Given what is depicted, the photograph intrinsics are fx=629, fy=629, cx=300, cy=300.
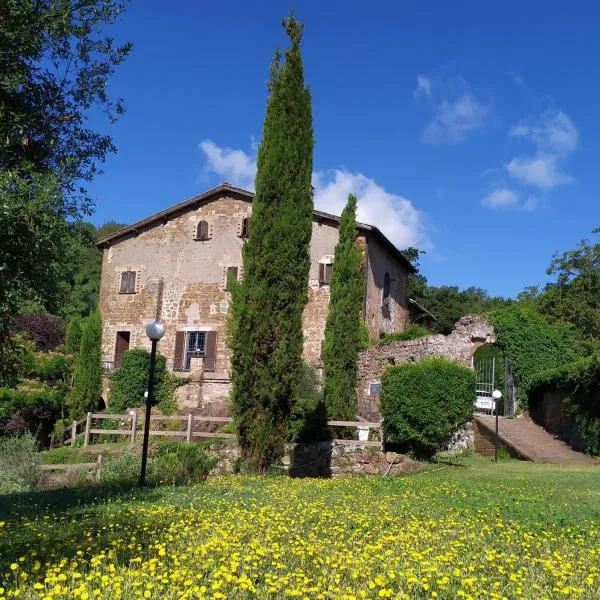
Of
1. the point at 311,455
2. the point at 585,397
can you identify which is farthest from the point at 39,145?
the point at 585,397

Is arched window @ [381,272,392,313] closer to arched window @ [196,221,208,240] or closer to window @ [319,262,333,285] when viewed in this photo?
window @ [319,262,333,285]

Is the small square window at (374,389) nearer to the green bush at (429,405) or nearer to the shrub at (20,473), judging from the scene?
the green bush at (429,405)

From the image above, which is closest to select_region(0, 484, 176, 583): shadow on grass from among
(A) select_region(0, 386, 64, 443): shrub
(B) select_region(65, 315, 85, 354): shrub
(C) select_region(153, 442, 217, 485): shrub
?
(C) select_region(153, 442, 217, 485): shrub

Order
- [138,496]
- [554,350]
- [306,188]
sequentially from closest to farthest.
A: [138,496] → [306,188] → [554,350]

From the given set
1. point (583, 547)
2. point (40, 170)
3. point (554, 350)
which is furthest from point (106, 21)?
point (554, 350)

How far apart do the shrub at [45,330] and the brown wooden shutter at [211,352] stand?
9.89 meters

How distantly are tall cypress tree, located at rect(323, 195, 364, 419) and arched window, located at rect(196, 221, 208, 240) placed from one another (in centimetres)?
831

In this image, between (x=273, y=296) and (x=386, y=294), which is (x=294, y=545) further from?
(x=386, y=294)

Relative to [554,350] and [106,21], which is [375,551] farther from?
[554,350]

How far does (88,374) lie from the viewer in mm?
26859

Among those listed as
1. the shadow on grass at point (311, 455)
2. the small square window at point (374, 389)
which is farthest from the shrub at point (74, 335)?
the shadow on grass at point (311, 455)

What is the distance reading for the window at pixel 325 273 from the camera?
27.8m

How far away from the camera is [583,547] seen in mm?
6348

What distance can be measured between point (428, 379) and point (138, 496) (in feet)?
36.6
